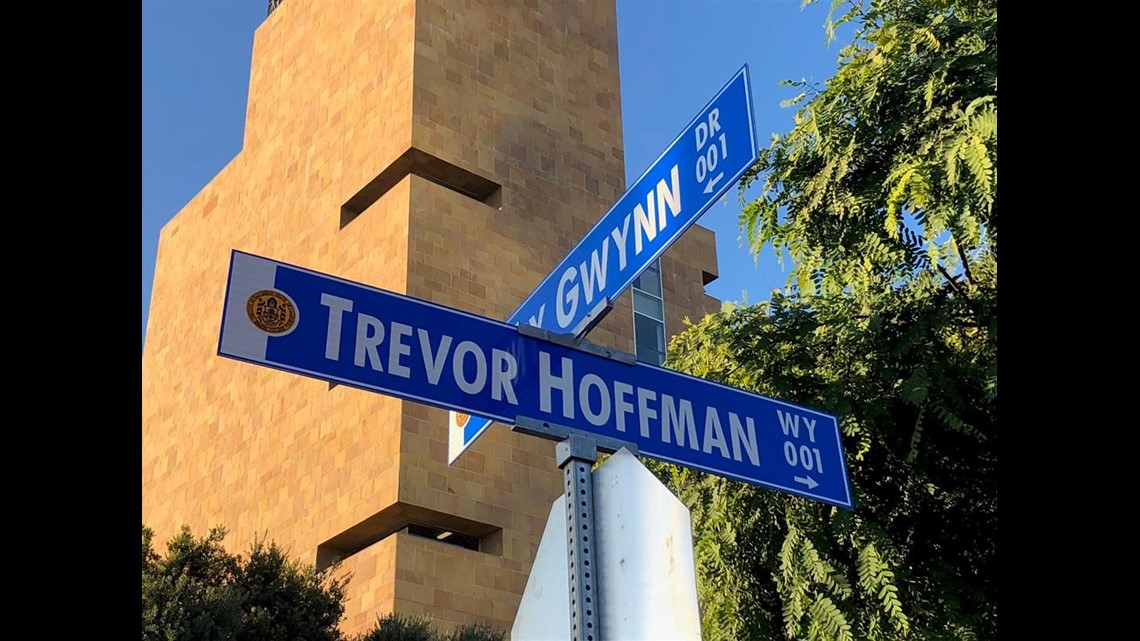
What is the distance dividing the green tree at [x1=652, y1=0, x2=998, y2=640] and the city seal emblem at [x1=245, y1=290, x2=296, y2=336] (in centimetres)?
479

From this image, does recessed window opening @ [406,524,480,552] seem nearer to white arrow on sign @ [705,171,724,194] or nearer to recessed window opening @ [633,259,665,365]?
recessed window opening @ [633,259,665,365]

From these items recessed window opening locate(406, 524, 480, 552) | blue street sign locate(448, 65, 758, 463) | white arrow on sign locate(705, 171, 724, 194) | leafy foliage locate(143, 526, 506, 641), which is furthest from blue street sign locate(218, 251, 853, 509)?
recessed window opening locate(406, 524, 480, 552)

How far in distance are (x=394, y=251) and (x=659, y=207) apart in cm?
2095

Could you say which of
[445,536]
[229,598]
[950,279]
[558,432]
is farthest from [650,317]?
[558,432]

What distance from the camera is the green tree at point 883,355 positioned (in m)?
7.98

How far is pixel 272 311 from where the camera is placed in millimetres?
3951

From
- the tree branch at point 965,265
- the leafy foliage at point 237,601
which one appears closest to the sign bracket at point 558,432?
the tree branch at point 965,265

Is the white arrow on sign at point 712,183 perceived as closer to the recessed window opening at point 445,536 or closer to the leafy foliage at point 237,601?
the leafy foliage at point 237,601

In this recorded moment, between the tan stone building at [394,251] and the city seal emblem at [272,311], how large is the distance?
18232mm

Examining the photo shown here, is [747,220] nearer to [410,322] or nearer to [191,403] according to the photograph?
[410,322]

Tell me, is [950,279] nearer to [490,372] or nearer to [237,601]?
[490,372]

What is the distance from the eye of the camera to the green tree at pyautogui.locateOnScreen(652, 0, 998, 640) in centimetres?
798
